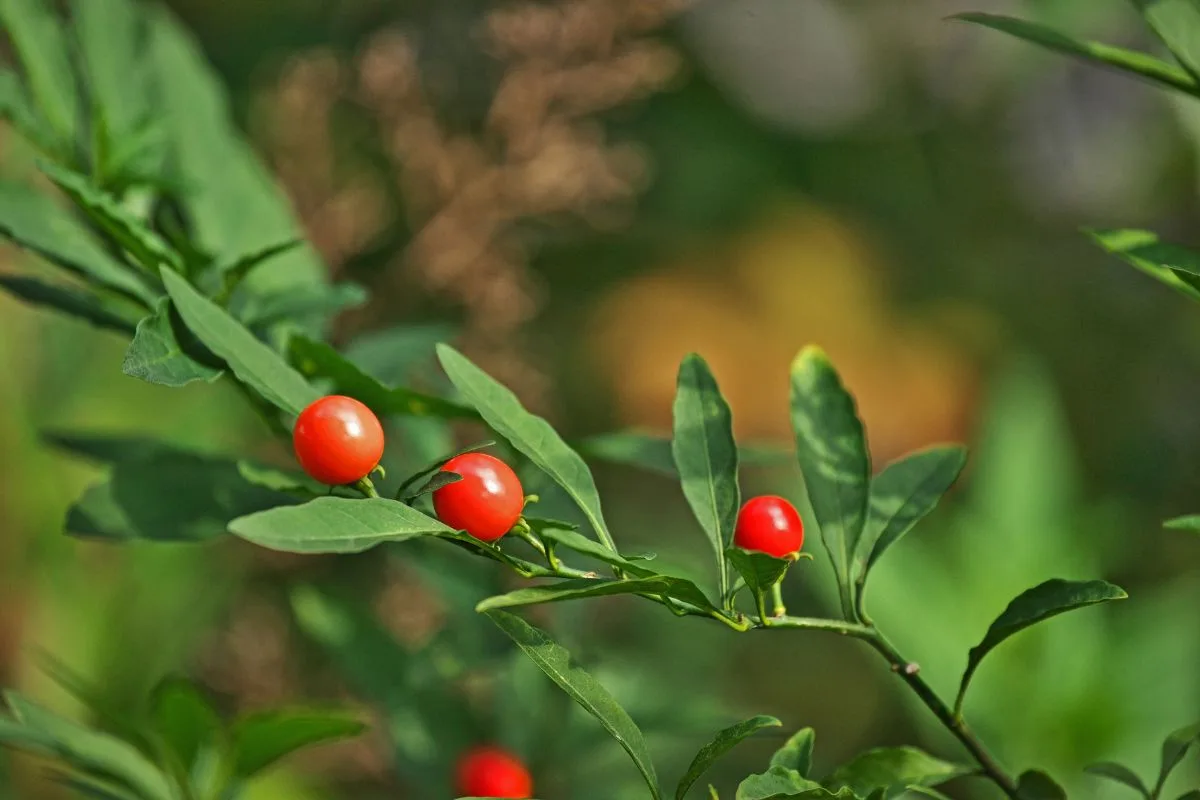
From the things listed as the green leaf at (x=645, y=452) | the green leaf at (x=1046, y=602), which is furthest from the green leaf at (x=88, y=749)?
the green leaf at (x=1046, y=602)

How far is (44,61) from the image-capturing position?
571mm

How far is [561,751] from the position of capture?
0.64m

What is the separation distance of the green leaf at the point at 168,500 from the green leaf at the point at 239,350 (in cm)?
9

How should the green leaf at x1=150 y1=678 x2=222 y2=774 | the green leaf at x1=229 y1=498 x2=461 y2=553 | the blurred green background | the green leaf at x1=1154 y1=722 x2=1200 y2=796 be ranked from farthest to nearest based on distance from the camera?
the blurred green background < the green leaf at x1=150 y1=678 x2=222 y2=774 < the green leaf at x1=1154 y1=722 x2=1200 y2=796 < the green leaf at x1=229 y1=498 x2=461 y2=553

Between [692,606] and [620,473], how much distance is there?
1211mm

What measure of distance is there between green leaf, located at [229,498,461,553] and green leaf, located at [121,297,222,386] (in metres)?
0.07

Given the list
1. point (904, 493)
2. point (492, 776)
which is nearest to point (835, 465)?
point (904, 493)

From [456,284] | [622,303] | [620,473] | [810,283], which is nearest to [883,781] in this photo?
[456,284]

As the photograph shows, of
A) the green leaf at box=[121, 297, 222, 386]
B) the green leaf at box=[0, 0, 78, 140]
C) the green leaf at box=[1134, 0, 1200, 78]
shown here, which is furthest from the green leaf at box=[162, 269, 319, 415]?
the green leaf at box=[1134, 0, 1200, 78]

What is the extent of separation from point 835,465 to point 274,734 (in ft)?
0.80

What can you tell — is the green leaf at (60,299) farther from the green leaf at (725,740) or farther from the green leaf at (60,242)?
the green leaf at (725,740)

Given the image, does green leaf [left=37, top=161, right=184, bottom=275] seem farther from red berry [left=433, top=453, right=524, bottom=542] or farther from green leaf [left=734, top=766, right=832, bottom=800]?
green leaf [left=734, top=766, right=832, bottom=800]

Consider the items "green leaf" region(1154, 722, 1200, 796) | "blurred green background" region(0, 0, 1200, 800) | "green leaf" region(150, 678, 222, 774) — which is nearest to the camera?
"green leaf" region(1154, 722, 1200, 796)

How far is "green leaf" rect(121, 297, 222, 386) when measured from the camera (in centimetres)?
37
